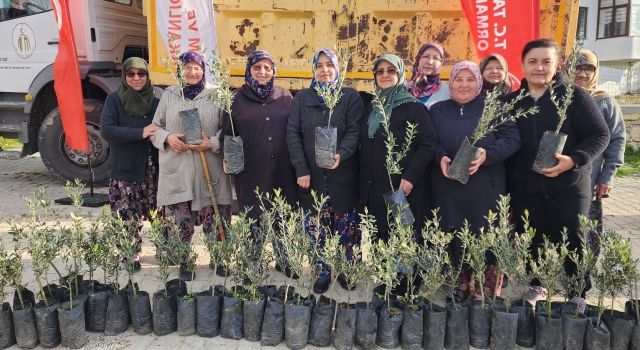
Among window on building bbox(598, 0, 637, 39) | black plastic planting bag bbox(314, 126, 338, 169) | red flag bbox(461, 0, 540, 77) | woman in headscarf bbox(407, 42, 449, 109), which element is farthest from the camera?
window on building bbox(598, 0, 637, 39)

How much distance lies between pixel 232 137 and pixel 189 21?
2.23 metres

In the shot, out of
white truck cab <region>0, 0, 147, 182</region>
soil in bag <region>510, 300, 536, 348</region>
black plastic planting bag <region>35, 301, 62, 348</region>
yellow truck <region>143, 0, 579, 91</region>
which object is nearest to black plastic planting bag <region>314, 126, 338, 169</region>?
soil in bag <region>510, 300, 536, 348</region>

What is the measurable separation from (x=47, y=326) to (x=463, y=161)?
2430 mm

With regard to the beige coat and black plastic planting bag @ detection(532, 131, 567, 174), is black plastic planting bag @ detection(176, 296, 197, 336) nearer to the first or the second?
the beige coat

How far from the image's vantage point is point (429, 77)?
3258 millimetres

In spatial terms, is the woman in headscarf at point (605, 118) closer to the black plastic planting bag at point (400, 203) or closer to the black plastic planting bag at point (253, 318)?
the black plastic planting bag at point (400, 203)

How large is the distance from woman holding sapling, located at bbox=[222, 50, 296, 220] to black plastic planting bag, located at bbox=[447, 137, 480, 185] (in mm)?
1107

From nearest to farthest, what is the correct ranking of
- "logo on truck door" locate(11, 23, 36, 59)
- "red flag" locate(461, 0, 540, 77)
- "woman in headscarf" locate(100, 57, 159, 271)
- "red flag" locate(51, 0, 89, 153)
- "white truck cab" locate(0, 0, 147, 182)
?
"woman in headscarf" locate(100, 57, 159, 271) < "red flag" locate(461, 0, 540, 77) < "red flag" locate(51, 0, 89, 153) < "white truck cab" locate(0, 0, 147, 182) < "logo on truck door" locate(11, 23, 36, 59)

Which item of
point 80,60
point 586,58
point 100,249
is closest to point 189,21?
point 80,60

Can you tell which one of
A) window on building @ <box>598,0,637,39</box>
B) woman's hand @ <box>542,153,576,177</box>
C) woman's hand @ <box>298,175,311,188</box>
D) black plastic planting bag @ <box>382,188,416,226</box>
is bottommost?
black plastic planting bag @ <box>382,188,416,226</box>

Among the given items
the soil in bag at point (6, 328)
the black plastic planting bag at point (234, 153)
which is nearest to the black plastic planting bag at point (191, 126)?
the black plastic planting bag at point (234, 153)

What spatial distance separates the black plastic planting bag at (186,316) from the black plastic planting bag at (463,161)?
1.65 metres

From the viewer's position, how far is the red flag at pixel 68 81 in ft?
15.1

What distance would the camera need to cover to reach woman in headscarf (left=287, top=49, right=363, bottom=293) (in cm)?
301
